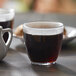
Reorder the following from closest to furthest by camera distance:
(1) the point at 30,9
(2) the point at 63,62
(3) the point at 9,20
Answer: (2) the point at 63,62 < (3) the point at 9,20 < (1) the point at 30,9

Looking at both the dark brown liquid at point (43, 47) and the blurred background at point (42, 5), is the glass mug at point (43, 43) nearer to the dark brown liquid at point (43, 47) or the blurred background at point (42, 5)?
the dark brown liquid at point (43, 47)

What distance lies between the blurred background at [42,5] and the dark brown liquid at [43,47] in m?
2.22

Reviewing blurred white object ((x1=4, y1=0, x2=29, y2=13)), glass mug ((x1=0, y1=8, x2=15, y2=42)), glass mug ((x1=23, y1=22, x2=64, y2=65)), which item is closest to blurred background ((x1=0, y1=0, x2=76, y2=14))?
blurred white object ((x1=4, y1=0, x2=29, y2=13))

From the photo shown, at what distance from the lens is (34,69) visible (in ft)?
2.70

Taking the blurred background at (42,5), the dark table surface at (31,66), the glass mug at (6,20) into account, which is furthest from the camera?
the blurred background at (42,5)

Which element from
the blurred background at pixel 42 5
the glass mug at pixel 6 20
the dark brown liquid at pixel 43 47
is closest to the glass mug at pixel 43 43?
the dark brown liquid at pixel 43 47

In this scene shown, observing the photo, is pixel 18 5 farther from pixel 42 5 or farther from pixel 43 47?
pixel 43 47

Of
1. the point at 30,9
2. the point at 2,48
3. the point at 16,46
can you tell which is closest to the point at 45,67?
the point at 2,48

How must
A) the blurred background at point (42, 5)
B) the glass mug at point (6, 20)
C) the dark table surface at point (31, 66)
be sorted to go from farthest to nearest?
the blurred background at point (42, 5) < the glass mug at point (6, 20) < the dark table surface at point (31, 66)

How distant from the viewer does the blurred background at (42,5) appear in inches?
121

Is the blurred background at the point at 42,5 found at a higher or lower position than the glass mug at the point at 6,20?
lower

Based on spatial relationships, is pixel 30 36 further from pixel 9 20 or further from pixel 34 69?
pixel 9 20

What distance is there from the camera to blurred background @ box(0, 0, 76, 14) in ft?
10.1

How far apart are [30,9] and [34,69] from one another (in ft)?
7.57
